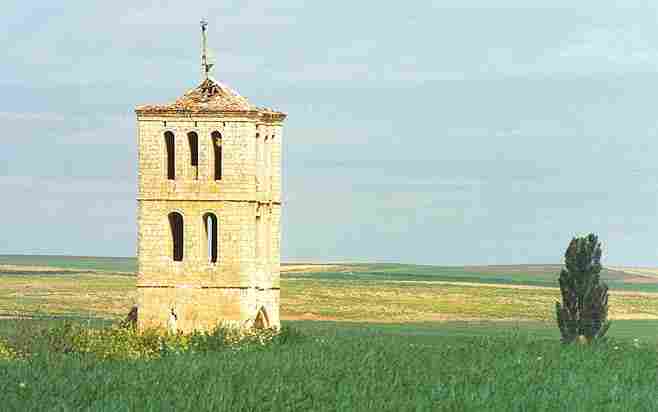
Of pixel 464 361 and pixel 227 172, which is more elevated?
pixel 227 172

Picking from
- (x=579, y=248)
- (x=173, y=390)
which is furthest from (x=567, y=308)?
(x=173, y=390)

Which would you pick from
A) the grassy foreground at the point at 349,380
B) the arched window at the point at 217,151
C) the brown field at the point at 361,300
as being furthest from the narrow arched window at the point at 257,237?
the brown field at the point at 361,300

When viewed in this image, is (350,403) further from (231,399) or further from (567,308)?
(567,308)

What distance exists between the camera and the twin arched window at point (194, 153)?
39531 millimetres

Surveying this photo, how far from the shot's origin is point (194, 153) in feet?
131

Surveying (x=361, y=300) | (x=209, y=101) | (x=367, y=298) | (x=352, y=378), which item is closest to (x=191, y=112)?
(x=209, y=101)

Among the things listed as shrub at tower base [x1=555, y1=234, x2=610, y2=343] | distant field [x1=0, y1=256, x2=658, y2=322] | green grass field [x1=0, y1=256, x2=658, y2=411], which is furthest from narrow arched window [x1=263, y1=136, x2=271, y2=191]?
distant field [x1=0, y1=256, x2=658, y2=322]

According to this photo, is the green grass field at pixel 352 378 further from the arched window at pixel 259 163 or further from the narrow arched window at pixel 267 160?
the narrow arched window at pixel 267 160

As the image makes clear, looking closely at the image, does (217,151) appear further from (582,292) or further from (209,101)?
(582,292)

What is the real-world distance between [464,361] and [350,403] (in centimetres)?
620

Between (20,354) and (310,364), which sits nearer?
(310,364)

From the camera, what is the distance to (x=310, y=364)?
2572 centimetres

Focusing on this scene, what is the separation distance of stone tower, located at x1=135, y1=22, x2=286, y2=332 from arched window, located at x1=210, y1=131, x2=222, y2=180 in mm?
26

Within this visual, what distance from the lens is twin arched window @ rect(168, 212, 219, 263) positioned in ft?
131
